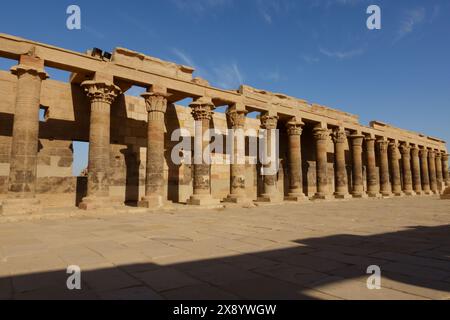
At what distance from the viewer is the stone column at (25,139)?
10797 mm

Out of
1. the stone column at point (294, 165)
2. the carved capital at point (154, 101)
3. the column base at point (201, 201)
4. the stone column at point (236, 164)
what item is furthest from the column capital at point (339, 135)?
the carved capital at point (154, 101)

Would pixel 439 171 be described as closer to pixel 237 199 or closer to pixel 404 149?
pixel 404 149

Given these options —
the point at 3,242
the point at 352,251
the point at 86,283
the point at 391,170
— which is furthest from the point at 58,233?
the point at 391,170

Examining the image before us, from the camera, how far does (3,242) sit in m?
6.20

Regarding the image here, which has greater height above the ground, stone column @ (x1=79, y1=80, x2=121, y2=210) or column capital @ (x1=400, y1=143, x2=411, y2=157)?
column capital @ (x1=400, y1=143, x2=411, y2=157)

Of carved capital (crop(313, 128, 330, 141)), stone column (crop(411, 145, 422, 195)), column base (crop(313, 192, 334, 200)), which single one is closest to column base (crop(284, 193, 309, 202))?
column base (crop(313, 192, 334, 200))

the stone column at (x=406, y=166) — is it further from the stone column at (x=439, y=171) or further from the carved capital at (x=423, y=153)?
the stone column at (x=439, y=171)

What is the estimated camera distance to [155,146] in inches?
570

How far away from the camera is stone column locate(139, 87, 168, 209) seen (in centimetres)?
1423

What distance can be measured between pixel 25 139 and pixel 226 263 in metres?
9.66

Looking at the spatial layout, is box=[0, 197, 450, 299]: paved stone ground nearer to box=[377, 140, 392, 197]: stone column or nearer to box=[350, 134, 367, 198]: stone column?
box=[350, 134, 367, 198]: stone column

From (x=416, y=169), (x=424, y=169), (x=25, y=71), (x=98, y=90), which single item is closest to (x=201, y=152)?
(x=98, y=90)

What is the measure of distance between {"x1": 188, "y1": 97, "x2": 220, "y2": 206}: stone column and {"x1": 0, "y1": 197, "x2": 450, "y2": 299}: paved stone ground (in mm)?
8005

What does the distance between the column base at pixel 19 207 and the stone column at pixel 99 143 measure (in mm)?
1837
